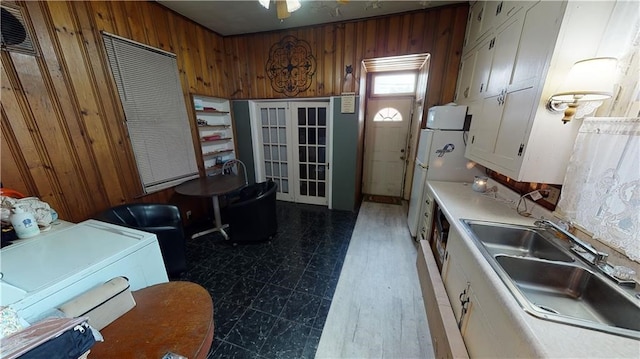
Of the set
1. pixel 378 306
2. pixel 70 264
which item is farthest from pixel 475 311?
pixel 70 264

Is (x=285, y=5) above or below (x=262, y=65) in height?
below

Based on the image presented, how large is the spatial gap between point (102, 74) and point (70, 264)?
2021mm

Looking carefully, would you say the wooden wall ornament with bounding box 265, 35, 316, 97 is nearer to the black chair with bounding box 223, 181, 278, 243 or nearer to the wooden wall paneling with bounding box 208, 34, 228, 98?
the wooden wall paneling with bounding box 208, 34, 228, 98

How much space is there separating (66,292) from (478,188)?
307 centimetres

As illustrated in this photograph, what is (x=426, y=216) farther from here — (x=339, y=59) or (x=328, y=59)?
(x=328, y=59)

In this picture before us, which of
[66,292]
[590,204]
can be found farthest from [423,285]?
[66,292]

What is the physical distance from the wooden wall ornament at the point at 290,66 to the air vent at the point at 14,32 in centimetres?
242

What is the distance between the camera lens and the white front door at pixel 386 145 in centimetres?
392

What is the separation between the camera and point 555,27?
1.13 meters

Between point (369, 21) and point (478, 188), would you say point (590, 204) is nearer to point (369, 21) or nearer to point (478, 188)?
point (478, 188)

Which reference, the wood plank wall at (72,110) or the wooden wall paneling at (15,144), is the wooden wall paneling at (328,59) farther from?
the wooden wall paneling at (15,144)

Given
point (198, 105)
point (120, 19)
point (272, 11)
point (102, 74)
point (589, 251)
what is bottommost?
point (589, 251)

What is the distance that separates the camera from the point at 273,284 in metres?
2.05

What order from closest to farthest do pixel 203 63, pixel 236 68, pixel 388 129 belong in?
pixel 203 63
pixel 236 68
pixel 388 129
